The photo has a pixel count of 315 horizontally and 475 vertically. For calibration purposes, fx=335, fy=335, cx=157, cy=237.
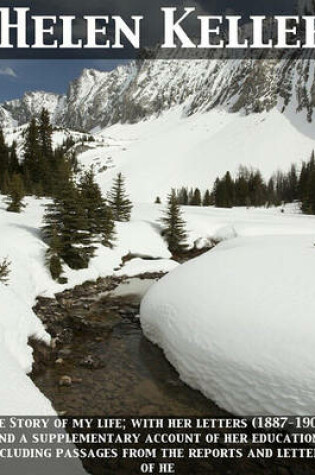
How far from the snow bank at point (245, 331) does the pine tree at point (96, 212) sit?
45.0 feet

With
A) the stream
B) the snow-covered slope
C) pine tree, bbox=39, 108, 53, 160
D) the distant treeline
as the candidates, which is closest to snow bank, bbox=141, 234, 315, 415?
the stream

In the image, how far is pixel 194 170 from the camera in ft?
438

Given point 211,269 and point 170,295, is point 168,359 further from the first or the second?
point 211,269

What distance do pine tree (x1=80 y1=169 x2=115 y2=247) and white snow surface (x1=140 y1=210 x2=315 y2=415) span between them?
13.4 m

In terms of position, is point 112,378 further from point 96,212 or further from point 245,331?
point 96,212

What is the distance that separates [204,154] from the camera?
14788cm

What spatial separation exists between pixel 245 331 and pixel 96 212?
21598mm

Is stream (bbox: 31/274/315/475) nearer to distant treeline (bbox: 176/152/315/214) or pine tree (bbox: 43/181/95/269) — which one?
pine tree (bbox: 43/181/95/269)

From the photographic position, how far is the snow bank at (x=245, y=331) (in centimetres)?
1038

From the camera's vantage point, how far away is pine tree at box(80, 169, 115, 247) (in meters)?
29.2

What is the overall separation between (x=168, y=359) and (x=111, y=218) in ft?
65.2

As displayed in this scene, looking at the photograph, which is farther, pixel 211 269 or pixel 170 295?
pixel 211 269

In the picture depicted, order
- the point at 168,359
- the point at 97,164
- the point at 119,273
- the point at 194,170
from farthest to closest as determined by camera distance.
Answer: the point at 97,164 < the point at 194,170 < the point at 119,273 < the point at 168,359

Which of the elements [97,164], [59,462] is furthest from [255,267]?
[97,164]
